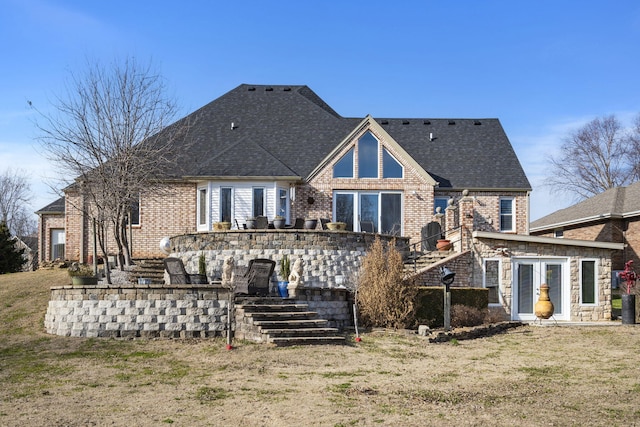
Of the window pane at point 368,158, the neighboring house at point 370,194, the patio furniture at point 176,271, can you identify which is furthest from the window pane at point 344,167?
the patio furniture at point 176,271

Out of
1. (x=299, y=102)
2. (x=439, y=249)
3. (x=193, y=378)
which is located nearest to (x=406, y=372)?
(x=193, y=378)

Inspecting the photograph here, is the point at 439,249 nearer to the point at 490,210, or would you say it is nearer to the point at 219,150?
the point at 490,210

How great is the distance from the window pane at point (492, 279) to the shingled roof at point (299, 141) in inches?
264

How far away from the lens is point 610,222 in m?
30.4

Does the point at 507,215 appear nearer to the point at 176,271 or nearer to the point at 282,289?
the point at 282,289

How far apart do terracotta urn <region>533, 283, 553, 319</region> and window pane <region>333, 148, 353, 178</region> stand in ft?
29.4

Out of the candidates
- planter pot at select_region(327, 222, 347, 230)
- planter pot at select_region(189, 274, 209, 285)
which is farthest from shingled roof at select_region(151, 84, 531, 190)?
planter pot at select_region(189, 274, 209, 285)

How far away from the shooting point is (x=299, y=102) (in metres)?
32.6

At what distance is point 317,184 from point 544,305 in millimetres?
9842

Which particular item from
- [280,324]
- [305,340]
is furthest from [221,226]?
[305,340]

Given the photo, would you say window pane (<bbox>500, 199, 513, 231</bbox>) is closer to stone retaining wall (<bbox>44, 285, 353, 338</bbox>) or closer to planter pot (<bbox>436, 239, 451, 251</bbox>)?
planter pot (<bbox>436, 239, 451, 251</bbox>)

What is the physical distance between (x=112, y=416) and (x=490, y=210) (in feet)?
69.9

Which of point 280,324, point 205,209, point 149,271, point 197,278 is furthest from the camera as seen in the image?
point 205,209

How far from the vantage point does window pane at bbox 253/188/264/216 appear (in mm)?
26312
